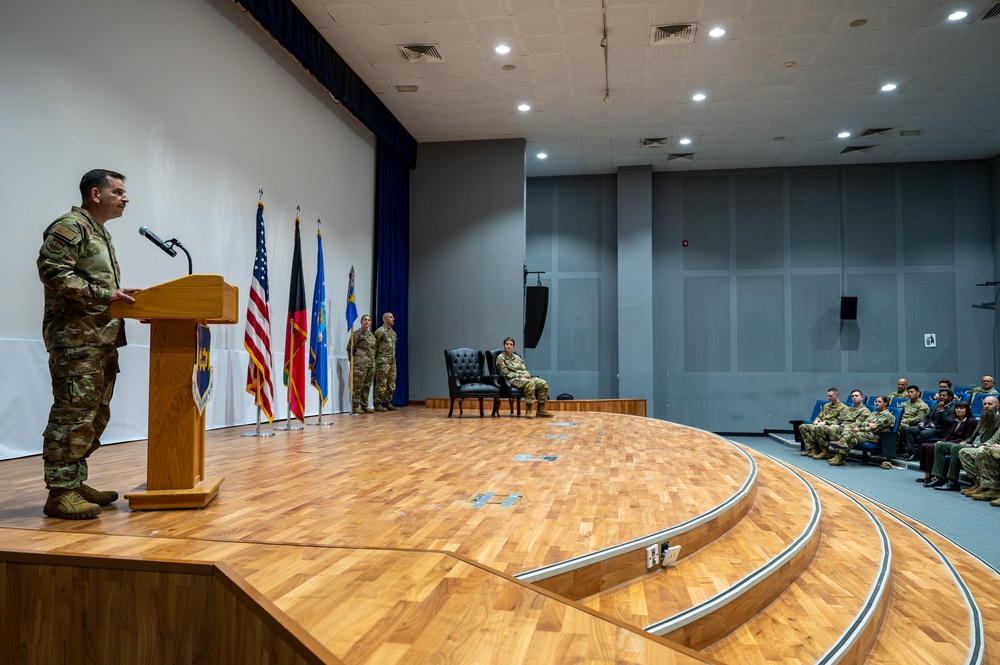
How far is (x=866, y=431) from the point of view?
8.02 m

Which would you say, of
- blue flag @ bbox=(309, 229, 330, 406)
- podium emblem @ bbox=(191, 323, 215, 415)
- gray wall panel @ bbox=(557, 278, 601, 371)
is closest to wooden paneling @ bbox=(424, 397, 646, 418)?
gray wall panel @ bbox=(557, 278, 601, 371)

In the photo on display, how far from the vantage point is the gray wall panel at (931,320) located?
11.4m

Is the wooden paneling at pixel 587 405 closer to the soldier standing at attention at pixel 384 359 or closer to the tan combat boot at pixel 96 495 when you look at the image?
the soldier standing at attention at pixel 384 359

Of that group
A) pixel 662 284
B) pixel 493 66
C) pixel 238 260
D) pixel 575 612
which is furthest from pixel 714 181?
pixel 575 612

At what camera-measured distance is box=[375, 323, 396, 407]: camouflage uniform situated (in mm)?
9125

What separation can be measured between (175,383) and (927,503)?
578cm

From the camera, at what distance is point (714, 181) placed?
40.3ft

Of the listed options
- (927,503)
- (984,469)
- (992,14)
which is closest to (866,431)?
(984,469)

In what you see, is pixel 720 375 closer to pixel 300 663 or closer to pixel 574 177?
pixel 574 177

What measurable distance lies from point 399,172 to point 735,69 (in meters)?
5.24

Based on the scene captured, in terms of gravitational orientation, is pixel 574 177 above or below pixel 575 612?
above

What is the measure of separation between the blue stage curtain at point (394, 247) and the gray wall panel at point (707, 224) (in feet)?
17.0

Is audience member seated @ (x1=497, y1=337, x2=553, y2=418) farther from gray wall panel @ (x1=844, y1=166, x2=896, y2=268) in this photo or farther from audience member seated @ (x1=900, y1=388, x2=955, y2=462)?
gray wall panel @ (x1=844, y1=166, x2=896, y2=268)

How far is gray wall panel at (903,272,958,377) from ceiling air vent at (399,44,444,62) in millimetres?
8936
